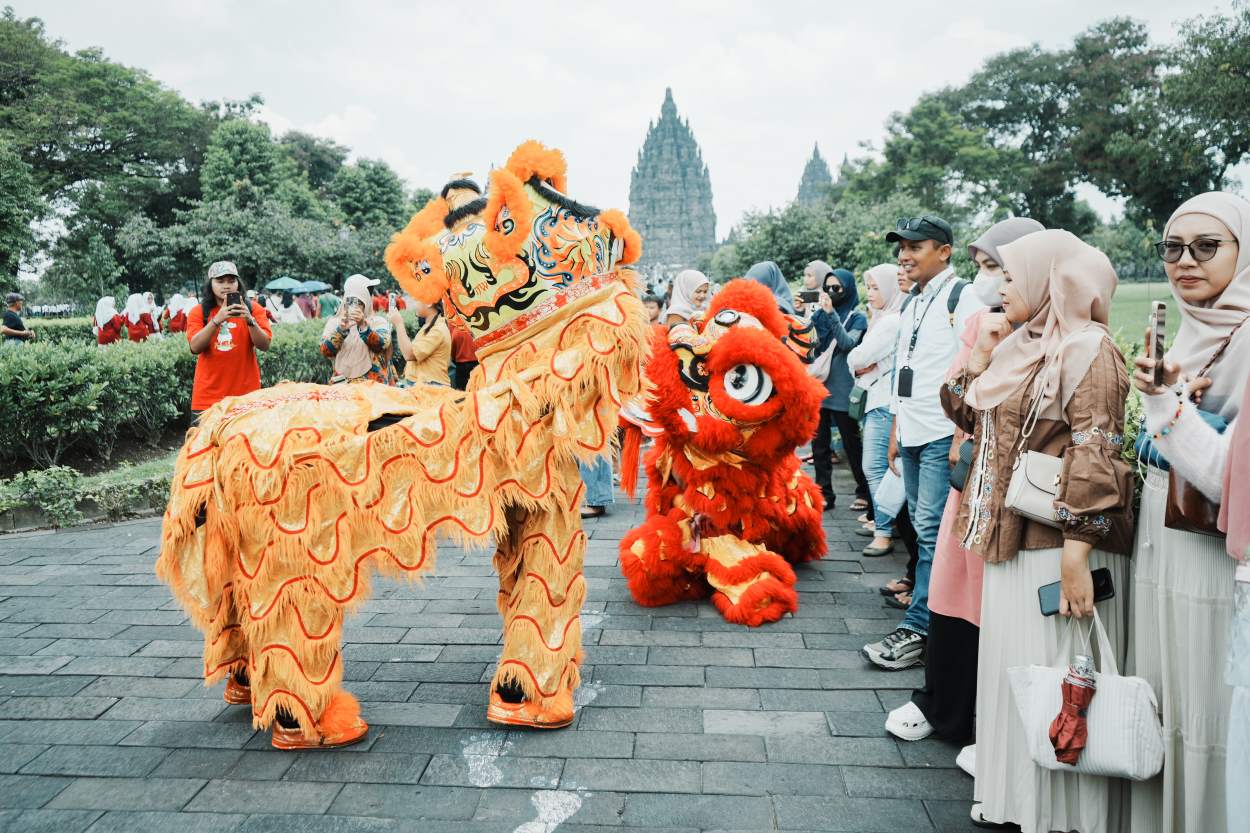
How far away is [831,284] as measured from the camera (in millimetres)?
6027

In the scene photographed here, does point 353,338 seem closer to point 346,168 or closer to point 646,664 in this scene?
point 646,664

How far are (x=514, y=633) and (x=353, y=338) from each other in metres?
3.67

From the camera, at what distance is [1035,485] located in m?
2.22

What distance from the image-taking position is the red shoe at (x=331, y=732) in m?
2.92

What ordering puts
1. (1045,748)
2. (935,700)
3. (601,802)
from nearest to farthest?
1. (1045,748)
2. (601,802)
3. (935,700)

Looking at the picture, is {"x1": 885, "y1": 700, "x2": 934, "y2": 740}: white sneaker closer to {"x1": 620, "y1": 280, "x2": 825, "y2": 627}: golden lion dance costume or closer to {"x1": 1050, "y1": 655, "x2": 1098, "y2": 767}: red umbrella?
{"x1": 1050, "y1": 655, "x2": 1098, "y2": 767}: red umbrella

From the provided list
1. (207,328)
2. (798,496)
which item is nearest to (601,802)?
(798,496)

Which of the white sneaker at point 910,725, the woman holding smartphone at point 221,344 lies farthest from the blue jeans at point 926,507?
the woman holding smartphone at point 221,344

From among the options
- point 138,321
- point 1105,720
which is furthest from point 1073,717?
point 138,321

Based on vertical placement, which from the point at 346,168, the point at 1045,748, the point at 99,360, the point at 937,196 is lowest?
the point at 1045,748

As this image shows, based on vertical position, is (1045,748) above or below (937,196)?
below

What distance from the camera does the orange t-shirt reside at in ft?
16.5

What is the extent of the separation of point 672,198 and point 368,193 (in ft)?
98.4

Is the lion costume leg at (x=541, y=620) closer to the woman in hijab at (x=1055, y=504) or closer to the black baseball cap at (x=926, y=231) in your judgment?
the woman in hijab at (x=1055, y=504)
